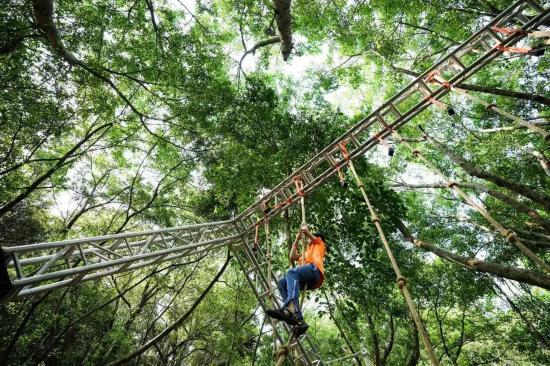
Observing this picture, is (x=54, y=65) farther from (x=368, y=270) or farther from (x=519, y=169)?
(x=519, y=169)

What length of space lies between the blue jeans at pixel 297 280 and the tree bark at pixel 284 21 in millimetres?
5354

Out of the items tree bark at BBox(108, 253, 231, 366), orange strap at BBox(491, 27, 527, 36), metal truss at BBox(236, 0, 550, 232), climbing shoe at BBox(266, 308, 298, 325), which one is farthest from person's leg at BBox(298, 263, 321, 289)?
tree bark at BBox(108, 253, 231, 366)

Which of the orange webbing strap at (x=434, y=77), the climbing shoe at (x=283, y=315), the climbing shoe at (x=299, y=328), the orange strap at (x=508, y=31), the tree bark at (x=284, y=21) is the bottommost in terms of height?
the climbing shoe at (x=299, y=328)

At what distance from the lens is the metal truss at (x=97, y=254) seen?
10.7 feet

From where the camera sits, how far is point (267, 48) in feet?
37.7

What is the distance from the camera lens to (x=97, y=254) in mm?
4234

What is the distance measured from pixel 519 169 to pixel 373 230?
5.99 m

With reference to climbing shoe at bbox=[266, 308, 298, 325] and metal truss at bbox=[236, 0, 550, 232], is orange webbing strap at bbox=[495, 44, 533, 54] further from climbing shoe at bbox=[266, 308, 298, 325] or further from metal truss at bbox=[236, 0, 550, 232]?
climbing shoe at bbox=[266, 308, 298, 325]

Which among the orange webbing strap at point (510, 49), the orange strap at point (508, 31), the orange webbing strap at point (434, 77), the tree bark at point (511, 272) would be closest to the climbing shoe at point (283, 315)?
the tree bark at point (511, 272)

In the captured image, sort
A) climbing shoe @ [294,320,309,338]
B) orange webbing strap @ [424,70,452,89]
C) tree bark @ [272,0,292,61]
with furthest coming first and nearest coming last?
tree bark @ [272,0,292,61] → orange webbing strap @ [424,70,452,89] → climbing shoe @ [294,320,309,338]

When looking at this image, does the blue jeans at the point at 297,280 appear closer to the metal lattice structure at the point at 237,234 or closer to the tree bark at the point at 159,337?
the metal lattice structure at the point at 237,234

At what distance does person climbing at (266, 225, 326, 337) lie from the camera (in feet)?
13.7

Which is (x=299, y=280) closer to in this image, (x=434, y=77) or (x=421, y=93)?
(x=421, y=93)

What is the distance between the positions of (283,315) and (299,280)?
700 millimetres
